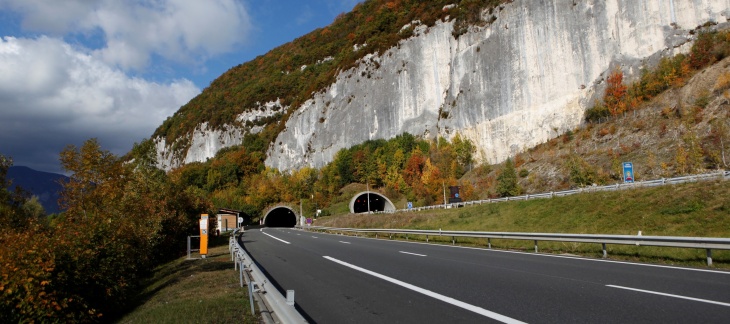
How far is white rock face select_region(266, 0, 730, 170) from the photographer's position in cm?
5653

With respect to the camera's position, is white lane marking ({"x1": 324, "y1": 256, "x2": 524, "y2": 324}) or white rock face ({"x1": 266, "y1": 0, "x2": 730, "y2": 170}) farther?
white rock face ({"x1": 266, "y1": 0, "x2": 730, "y2": 170})

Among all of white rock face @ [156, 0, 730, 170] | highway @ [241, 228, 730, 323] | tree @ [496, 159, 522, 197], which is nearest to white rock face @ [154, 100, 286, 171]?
white rock face @ [156, 0, 730, 170]

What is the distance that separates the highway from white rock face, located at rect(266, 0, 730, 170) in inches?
2203

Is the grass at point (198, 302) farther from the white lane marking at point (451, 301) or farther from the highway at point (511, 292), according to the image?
the white lane marking at point (451, 301)

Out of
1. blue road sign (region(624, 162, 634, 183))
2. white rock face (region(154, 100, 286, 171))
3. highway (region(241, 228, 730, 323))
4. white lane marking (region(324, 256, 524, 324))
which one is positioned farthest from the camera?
white rock face (region(154, 100, 286, 171))

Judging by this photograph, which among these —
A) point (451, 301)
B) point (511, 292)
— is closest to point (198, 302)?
point (451, 301)

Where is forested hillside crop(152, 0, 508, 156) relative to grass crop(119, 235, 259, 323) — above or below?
above

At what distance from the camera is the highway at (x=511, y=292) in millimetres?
5973

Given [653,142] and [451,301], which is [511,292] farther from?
[653,142]

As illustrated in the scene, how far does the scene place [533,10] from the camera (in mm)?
65625

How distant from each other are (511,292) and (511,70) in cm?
6444

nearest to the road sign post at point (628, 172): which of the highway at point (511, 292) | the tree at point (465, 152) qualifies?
the highway at point (511, 292)

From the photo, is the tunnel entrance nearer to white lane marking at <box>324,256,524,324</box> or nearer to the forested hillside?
A: the forested hillside

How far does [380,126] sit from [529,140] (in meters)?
34.3
